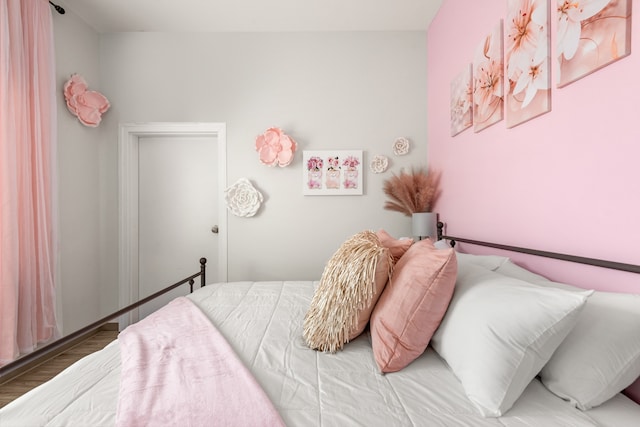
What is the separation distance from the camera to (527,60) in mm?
1297

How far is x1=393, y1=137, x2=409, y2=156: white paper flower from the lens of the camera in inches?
106

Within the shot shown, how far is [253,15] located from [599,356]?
3.02m

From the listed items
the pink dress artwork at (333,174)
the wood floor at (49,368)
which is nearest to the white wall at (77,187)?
the wood floor at (49,368)

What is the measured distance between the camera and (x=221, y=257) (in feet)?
8.99

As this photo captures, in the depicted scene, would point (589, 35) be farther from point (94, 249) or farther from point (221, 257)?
point (94, 249)

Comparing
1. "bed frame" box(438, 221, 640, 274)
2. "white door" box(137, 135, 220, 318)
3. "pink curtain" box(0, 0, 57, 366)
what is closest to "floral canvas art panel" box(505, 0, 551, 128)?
"bed frame" box(438, 221, 640, 274)

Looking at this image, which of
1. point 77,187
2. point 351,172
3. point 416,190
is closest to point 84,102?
point 77,187

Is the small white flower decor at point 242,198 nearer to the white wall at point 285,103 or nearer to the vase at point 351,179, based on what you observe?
the white wall at point 285,103

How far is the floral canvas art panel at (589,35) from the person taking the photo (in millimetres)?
888

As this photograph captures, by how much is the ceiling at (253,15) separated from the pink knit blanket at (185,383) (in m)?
2.51

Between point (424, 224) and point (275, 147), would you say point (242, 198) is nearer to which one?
point (275, 147)

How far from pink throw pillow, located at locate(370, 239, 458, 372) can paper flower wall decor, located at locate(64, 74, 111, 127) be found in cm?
300

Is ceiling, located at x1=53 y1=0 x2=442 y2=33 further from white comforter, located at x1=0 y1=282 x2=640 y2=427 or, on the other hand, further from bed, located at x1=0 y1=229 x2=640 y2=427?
white comforter, located at x1=0 y1=282 x2=640 y2=427

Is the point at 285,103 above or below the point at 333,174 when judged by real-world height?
above
